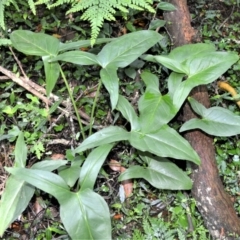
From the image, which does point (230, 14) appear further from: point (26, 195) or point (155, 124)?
point (26, 195)

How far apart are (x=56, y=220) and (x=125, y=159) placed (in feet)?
1.75

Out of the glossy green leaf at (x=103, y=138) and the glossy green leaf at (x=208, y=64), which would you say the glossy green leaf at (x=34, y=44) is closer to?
the glossy green leaf at (x=103, y=138)

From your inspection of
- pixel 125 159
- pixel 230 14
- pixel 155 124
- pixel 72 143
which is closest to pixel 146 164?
pixel 125 159

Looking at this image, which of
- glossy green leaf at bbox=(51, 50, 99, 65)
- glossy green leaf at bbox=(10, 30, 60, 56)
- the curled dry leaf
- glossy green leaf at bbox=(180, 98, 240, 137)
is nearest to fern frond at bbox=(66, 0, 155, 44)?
glossy green leaf at bbox=(51, 50, 99, 65)

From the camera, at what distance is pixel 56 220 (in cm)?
216

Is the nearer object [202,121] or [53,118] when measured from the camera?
[202,121]

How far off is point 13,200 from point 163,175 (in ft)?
2.59

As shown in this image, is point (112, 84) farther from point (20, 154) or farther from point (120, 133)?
point (20, 154)

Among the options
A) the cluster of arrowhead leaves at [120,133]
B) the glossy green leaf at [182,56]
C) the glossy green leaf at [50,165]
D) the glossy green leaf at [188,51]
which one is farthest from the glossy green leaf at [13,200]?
the glossy green leaf at [188,51]

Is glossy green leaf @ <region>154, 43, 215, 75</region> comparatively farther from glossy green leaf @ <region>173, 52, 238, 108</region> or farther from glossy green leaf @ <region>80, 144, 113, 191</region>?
glossy green leaf @ <region>80, 144, 113, 191</region>

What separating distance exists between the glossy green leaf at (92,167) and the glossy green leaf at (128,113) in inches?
7.6

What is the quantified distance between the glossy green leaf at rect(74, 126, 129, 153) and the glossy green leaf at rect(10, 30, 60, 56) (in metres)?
0.54

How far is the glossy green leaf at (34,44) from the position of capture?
2.18m

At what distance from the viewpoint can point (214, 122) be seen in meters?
2.23
